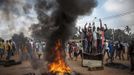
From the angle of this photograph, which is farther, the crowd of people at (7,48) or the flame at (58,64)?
the crowd of people at (7,48)

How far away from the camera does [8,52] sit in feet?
67.4

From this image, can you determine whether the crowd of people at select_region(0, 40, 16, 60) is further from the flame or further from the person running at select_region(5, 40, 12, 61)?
the flame

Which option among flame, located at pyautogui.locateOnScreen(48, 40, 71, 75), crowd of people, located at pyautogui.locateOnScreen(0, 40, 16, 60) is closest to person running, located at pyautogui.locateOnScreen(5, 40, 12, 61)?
crowd of people, located at pyautogui.locateOnScreen(0, 40, 16, 60)

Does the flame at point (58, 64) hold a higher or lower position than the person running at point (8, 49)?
lower

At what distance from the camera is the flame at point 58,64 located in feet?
40.6

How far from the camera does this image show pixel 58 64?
13.0 meters

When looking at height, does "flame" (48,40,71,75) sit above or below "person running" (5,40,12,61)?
below

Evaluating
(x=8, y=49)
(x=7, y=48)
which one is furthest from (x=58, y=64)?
(x=7, y=48)

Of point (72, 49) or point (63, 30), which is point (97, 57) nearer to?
point (63, 30)

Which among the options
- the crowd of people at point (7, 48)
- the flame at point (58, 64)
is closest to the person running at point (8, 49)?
the crowd of people at point (7, 48)

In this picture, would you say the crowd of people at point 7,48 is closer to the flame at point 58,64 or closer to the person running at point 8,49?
the person running at point 8,49

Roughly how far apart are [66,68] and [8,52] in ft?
31.1

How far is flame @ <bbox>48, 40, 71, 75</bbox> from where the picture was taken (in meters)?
12.4

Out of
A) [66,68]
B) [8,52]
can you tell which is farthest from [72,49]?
[66,68]
